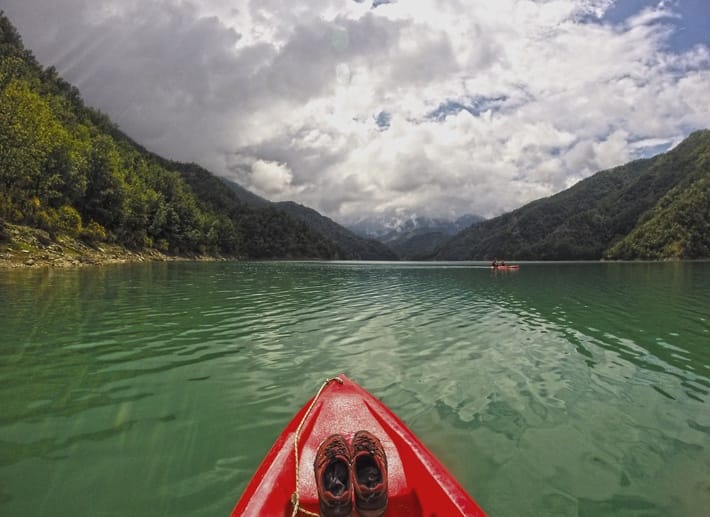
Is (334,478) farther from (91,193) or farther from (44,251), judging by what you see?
(91,193)

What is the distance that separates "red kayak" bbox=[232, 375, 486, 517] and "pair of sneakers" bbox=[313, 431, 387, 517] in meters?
0.22

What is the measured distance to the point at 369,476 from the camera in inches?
193

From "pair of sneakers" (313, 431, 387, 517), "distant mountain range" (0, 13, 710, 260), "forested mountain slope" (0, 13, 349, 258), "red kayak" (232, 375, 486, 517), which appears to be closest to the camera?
"red kayak" (232, 375, 486, 517)

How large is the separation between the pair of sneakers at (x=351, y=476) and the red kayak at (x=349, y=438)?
22cm

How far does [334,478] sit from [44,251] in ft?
231

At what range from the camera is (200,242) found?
134750 millimetres

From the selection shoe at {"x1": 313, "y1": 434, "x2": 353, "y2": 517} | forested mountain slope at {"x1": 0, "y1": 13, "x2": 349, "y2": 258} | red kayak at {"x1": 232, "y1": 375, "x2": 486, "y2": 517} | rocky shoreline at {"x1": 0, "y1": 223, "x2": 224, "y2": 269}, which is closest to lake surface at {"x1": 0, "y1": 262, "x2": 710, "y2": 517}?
red kayak at {"x1": 232, "y1": 375, "x2": 486, "y2": 517}

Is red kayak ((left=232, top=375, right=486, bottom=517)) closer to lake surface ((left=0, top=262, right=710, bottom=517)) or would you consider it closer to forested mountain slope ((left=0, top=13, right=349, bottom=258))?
lake surface ((left=0, top=262, right=710, bottom=517))

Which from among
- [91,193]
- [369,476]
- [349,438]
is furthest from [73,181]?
[369,476]

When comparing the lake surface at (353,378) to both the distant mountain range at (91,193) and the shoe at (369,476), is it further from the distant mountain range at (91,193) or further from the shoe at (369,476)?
the distant mountain range at (91,193)

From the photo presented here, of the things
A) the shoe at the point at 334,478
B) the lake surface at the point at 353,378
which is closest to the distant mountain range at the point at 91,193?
the lake surface at the point at 353,378

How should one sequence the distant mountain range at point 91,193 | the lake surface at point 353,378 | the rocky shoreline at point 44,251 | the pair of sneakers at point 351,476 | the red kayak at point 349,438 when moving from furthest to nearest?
the distant mountain range at point 91,193
the rocky shoreline at point 44,251
the lake surface at point 353,378
the pair of sneakers at point 351,476
the red kayak at point 349,438

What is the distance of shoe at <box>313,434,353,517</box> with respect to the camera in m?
4.41

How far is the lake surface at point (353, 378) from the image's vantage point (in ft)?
18.7
